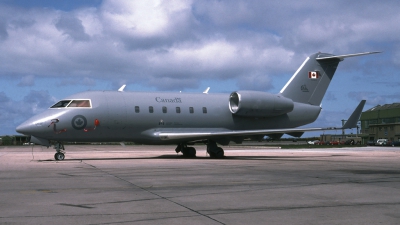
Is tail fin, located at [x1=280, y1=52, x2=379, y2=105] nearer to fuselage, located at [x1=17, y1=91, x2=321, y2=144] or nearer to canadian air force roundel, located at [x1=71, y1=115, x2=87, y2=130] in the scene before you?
fuselage, located at [x1=17, y1=91, x2=321, y2=144]

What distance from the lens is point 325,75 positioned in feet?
101

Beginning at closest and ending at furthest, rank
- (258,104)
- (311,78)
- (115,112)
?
(115,112) < (258,104) < (311,78)

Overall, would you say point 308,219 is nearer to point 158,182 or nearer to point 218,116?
point 158,182

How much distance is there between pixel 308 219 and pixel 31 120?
18861 millimetres

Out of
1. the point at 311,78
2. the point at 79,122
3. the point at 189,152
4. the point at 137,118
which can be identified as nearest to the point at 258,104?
the point at 311,78

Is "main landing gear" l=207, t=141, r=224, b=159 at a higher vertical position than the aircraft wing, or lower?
lower

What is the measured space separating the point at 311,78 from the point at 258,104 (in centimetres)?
476

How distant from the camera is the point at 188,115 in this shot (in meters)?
27.1

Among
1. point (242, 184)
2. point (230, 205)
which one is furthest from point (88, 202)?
point (242, 184)

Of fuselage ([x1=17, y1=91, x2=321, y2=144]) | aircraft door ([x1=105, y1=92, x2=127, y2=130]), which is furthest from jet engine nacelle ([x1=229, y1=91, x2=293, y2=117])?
aircraft door ([x1=105, y1=92, x2=127, y2=130])

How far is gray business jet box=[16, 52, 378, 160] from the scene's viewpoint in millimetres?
23906

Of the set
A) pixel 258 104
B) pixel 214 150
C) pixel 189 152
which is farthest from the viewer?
pixel 189 152

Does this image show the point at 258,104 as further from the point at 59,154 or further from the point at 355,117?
the point at 59,154

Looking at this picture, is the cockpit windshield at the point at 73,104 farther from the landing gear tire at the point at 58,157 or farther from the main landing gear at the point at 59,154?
the landing gear tire at the point at 58,157
